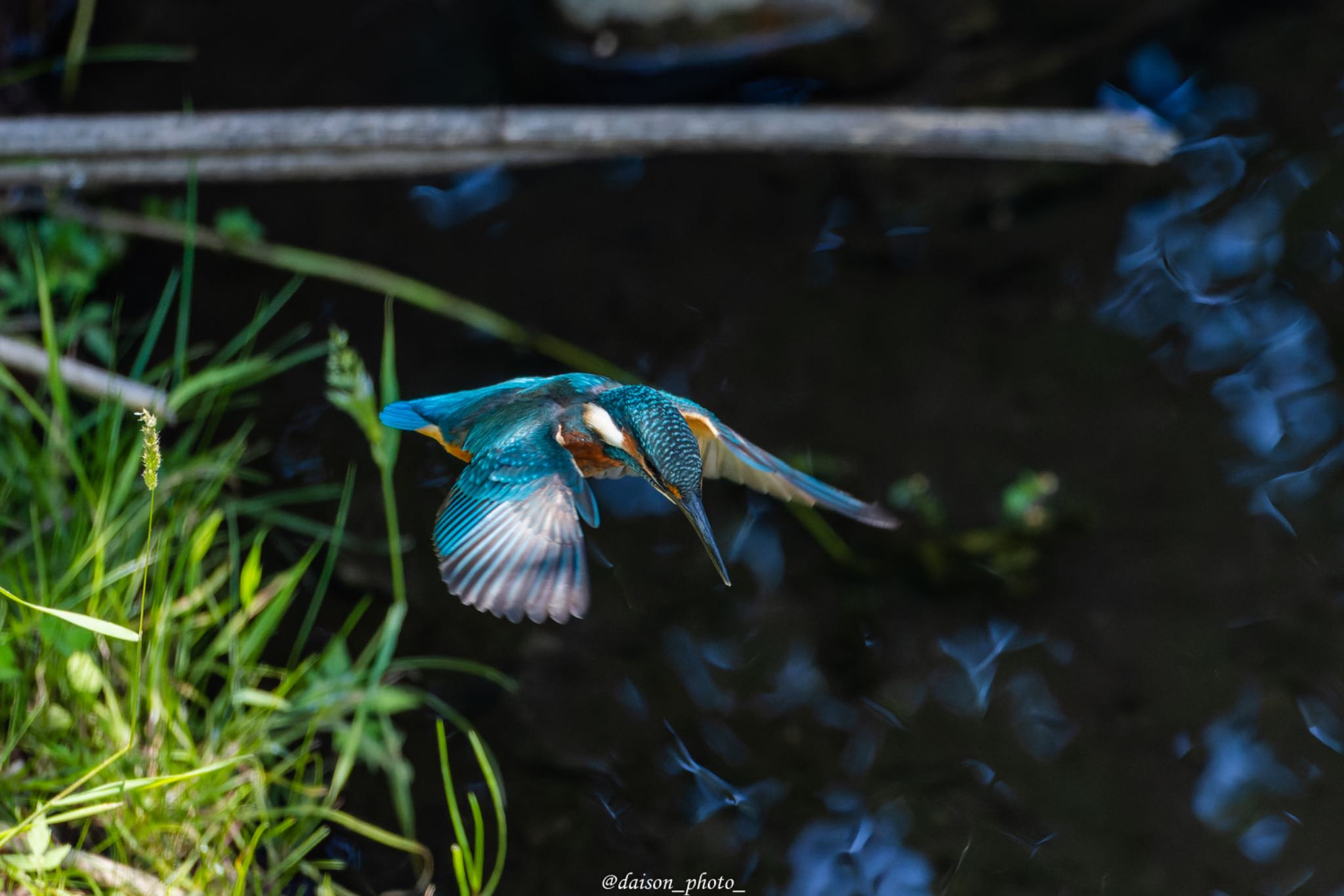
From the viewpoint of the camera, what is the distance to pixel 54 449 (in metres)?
2.74

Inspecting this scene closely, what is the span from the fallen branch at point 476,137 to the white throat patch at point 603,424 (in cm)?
186

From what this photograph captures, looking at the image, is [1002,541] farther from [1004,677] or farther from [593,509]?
[593,509]

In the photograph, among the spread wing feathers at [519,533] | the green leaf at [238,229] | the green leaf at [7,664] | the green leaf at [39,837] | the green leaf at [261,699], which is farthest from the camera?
the green leaf at [238,229]

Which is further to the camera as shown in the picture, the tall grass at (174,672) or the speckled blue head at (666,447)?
the tall grass at (174,672)

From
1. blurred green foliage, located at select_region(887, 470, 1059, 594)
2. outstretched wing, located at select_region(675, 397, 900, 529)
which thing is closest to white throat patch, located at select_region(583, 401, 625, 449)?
outstretched wing, located at select_region(675, 397, 900, 529)

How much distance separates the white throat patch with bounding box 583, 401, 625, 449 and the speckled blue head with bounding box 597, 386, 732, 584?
19 mm

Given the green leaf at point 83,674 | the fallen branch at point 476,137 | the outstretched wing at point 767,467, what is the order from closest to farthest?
the outstretched wing at point 767,467
the green leaf at point 83,674
the fallen branch at point 476,137

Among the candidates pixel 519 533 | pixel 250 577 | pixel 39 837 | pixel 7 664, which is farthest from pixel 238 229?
pixel 519 533

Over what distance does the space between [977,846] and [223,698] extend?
173cm

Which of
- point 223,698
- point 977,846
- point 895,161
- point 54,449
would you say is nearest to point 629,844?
point 977,846

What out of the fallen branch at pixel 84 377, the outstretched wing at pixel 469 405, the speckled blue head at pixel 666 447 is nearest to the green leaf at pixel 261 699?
the fallen branch at pixel 84 377

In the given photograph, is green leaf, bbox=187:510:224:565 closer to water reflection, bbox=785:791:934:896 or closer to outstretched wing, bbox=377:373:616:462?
outstretched wing, bbox=377:373:616:462

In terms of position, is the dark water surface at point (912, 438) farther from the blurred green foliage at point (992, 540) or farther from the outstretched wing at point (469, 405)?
the outstretched wing at point (469, 405)

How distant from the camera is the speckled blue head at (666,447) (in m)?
1.42
